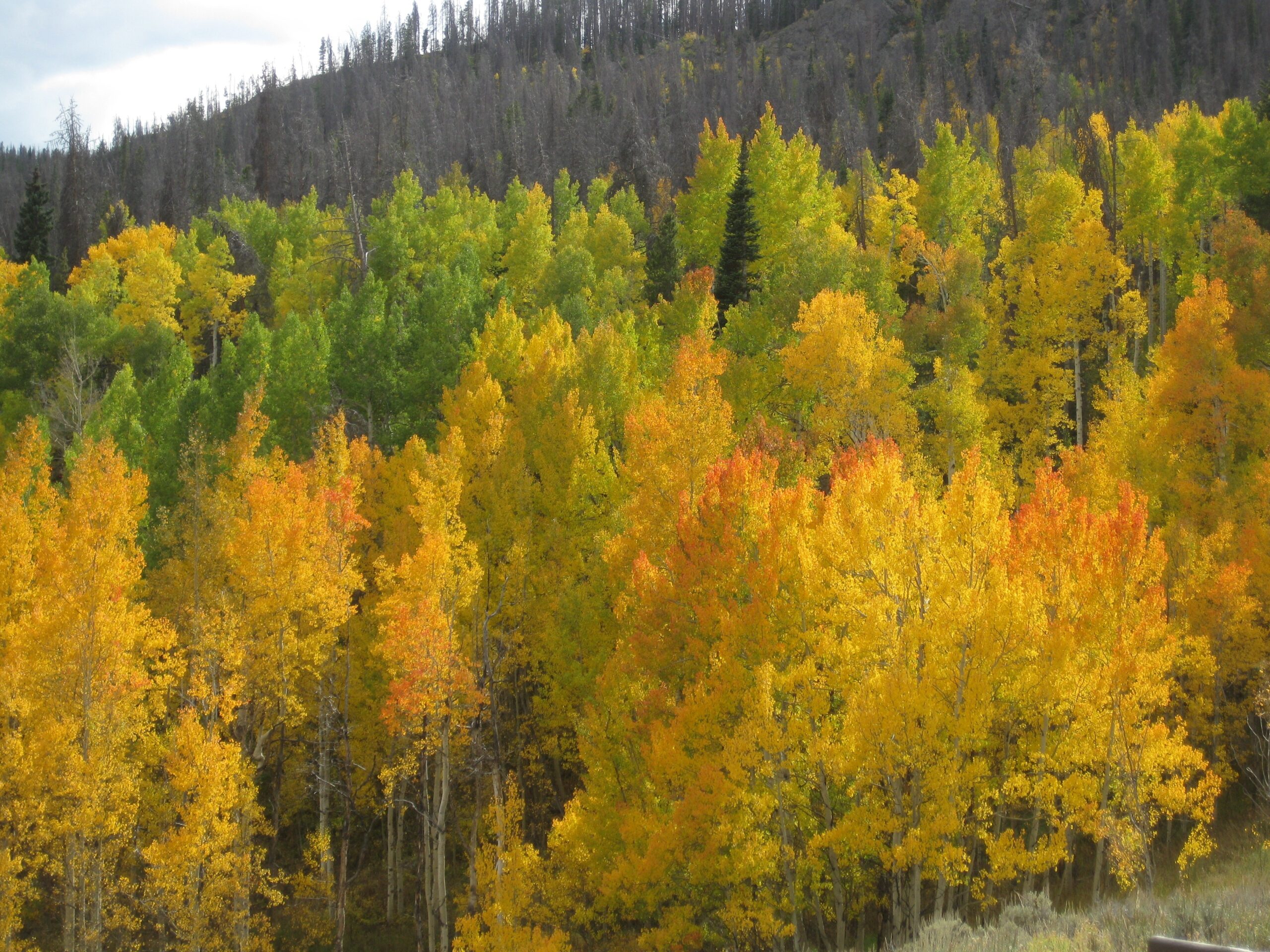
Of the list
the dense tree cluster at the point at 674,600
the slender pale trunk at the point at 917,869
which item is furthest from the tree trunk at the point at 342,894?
the slender pale trunk at the point at 917,869

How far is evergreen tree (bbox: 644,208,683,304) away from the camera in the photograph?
46.2m

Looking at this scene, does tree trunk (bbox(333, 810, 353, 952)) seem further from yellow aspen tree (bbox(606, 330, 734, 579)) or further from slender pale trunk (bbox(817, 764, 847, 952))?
slender pale trunk (bbox(817, 764, 847, 952))

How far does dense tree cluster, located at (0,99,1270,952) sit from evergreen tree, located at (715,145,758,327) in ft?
0.62

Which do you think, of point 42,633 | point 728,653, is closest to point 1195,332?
point 728,653

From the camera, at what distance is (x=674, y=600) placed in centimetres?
2253

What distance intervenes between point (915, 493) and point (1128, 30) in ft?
366

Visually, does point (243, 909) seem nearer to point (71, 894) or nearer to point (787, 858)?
point (71, 894)

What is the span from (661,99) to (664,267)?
67714mm

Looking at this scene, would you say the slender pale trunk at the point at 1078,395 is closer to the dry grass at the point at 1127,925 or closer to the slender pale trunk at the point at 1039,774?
the slender pale trunk at the point at 1039,774

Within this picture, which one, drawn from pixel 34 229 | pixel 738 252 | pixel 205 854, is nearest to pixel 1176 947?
pixel 205 854

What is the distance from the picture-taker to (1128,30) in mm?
111312

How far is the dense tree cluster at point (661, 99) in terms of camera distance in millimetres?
81375

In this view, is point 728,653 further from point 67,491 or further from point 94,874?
point 67,491

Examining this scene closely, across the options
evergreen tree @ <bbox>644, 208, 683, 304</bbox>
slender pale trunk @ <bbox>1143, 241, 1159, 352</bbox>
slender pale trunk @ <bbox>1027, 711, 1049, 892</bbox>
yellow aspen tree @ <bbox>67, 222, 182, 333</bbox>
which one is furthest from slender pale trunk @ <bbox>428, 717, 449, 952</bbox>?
yellow aspen tree @ <bbox>67, 222, 182, 333</bbox>
